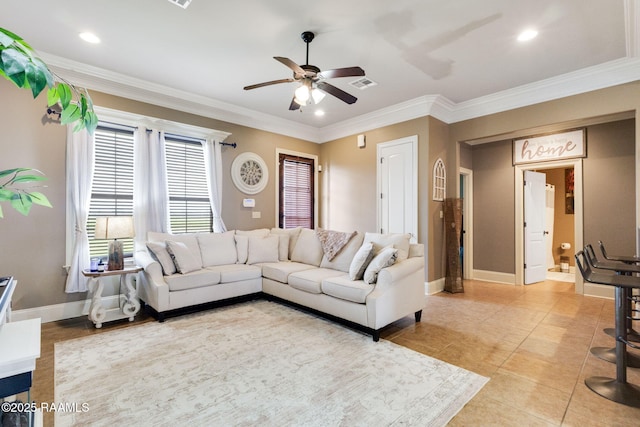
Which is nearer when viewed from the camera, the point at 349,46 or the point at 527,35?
the point at 527,35

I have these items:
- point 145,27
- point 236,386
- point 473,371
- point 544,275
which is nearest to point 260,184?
point 145,27

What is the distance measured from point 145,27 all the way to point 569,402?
4546 mm

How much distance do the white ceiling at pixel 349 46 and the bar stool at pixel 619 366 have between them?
224cm

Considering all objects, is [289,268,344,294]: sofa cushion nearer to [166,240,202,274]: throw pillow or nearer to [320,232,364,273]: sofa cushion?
[320,232,364,273]: sofa cushion

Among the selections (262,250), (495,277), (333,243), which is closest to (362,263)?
(333,243)

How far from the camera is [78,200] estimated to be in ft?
11.7

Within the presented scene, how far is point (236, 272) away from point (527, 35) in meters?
4.18

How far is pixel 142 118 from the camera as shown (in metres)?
4.05

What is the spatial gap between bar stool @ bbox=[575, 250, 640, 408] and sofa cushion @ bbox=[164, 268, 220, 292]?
3.64 meters

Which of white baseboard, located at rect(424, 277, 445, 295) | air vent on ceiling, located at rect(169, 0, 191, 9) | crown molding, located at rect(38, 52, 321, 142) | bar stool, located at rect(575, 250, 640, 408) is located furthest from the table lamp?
bar stool, located at rect(575, 250, 640, 408)

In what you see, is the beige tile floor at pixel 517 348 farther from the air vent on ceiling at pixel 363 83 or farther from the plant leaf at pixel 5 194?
the air vent on ceiling at pixel 363 83

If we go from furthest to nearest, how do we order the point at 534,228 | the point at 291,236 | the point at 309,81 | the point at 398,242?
the point at 534,228 < the point at 291,236 < the point at 398,242 < the point at 309,81

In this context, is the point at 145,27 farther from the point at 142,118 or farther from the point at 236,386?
the point at 236,386

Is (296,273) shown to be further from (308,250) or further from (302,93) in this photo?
(302,93)
